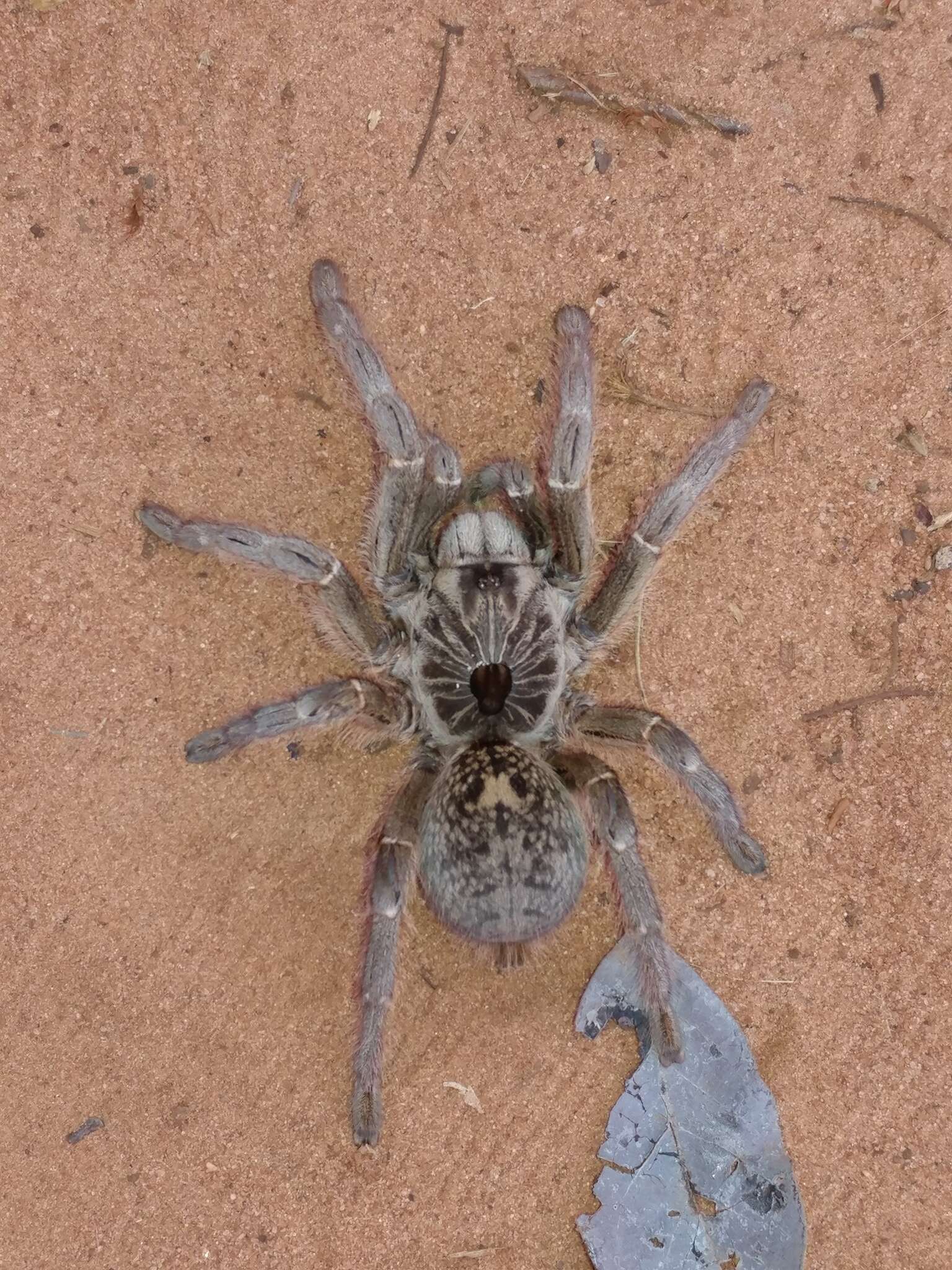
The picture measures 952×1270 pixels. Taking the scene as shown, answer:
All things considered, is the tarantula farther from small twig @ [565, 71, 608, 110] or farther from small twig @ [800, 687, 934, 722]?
small twig @ [565, 71, 608, 110]

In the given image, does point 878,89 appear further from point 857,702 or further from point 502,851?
point 502,851

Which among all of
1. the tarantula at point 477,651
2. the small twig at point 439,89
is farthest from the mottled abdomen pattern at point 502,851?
the small twig at point 439,89

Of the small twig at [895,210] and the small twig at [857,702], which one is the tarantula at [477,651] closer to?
the small twig at [857,702]

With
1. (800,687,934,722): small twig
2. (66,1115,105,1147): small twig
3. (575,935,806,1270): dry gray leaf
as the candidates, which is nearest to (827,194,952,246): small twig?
(800,687,934,722): small twig

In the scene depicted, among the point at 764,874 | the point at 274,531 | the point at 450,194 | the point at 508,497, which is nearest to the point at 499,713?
the point at 508,497

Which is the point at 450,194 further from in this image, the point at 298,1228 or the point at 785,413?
the point at 298,1228

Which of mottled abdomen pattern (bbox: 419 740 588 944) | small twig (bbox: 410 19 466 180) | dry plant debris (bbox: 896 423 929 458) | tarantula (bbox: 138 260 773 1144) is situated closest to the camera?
mottled abdomen pattern (bbox: 419 740 588 944)
